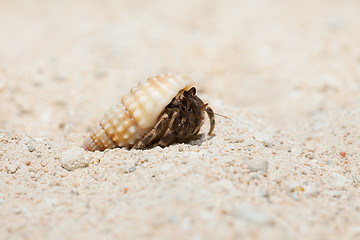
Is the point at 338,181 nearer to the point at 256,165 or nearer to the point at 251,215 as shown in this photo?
the point at 256,165

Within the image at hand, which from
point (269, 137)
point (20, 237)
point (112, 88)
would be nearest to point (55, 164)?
point (20, 237)

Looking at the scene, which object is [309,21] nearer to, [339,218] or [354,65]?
[354,65]

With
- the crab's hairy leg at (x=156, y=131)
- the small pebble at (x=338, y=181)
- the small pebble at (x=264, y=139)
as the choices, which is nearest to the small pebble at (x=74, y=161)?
the crab's hairy leg at (x=156, y=131)

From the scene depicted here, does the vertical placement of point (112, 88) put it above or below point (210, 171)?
above

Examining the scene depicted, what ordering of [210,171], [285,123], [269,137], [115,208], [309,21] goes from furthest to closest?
[309,21] → [285,123] → [269,137] → [210,171] → [115,208]

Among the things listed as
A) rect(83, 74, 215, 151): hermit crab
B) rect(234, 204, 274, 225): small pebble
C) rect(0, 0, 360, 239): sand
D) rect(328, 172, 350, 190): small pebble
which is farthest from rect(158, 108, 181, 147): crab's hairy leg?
rect(328, 172, 350, 190): small pebble

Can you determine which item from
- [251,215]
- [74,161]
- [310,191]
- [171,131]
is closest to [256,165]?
[310,191]

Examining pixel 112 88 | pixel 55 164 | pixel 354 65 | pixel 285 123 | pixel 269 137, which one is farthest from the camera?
pixel 354 65
